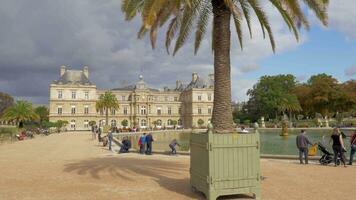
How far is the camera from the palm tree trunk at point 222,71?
8.55 m

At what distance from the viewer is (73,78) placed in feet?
274

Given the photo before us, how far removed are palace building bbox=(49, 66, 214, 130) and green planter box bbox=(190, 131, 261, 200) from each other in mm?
72430

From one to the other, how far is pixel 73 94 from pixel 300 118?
55059mm

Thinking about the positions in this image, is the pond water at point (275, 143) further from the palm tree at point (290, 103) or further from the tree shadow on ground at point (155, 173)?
the palm tree at point (290, 103)

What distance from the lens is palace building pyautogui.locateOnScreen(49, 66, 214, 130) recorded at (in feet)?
266

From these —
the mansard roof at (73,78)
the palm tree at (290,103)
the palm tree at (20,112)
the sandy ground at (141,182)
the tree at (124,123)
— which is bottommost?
the sandy ground at (141,182)

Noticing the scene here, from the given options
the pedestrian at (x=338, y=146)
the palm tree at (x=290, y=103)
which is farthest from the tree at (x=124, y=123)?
the pedestrian at (x=338, y=146)

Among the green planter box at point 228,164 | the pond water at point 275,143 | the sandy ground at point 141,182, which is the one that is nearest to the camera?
the green planter box at point 228,164

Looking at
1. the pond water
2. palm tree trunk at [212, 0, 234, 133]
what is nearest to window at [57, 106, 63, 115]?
the pond water

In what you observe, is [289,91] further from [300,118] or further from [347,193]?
[347,193]

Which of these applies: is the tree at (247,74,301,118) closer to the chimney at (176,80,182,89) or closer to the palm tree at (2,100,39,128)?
the chimney at (176,80,182,89)

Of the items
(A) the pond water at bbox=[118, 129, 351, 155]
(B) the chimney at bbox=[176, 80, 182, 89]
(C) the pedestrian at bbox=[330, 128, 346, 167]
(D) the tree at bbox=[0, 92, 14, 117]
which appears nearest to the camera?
(C) the pedestrian at bbox=[330, 128, 346, 167]

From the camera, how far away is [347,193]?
8.46 m

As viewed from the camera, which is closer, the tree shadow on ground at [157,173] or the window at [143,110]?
the tree shadow on ground at [157,173]
